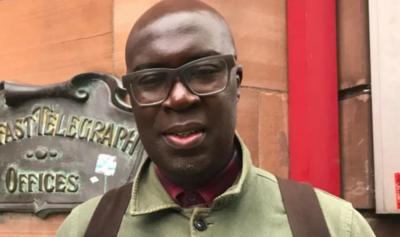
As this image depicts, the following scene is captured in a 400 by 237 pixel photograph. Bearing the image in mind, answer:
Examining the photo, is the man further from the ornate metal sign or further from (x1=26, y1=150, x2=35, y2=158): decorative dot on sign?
(x1=26, y1=150, x2=35, y2=158): decorative dot on sign

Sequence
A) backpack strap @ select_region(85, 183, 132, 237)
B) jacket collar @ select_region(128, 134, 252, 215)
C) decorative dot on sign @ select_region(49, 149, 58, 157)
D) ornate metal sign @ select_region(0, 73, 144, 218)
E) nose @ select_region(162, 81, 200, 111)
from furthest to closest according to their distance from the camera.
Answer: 1. decorative dot on sign @ select_region(49, 149, 58, 157)
2. ornate metal sign @ select_region(0, 73, 144, 218)
3. backpack strap @ select_region(85, 183, 132, 237)
4. jacket collar @ select_region(128, 134, 252, 215)
5. nose @ select_region(162, 81, 200, 111)

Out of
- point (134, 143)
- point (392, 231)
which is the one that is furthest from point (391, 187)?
point (134, 143)

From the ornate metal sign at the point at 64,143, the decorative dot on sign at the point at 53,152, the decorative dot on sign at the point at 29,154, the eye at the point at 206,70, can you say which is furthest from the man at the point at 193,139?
the decorative dot on sign at the point at 29,154

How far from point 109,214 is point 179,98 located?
0.48 m

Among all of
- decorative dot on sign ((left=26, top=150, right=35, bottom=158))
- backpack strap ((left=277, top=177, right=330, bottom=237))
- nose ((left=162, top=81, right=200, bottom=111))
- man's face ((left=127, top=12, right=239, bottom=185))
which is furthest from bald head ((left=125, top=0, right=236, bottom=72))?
decorative dot on sign ((left=26, top=150, right=35, bottom=158))

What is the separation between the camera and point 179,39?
1724mm

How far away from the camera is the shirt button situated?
1.77 meters

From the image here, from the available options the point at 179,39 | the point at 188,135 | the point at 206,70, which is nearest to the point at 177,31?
the point at 179,39

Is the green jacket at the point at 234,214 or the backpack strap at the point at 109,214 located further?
the backpack strap at the point at 109,214

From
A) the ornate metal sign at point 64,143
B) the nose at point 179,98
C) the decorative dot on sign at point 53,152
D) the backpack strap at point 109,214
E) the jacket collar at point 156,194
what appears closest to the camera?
the nose at point 179,98

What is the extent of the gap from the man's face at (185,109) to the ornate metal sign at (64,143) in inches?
70.5

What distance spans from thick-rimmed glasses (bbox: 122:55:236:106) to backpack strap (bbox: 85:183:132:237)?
365mm

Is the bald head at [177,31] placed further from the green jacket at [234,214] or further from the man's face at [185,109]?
the green jacket at [234,214]

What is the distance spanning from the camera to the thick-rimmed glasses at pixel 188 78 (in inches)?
67.2
